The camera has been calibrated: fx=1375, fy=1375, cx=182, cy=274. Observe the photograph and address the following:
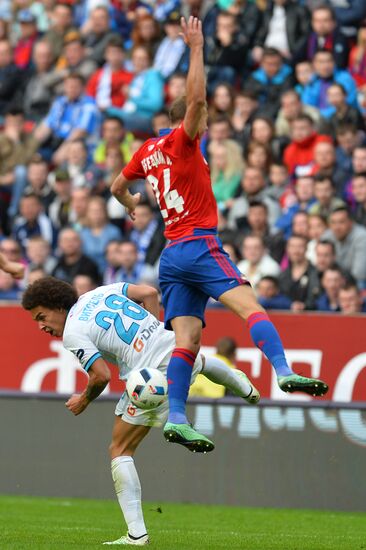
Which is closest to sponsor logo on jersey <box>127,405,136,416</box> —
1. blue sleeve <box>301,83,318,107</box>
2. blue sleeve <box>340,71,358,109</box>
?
blue sleeve <box>340,71,358,109</box>

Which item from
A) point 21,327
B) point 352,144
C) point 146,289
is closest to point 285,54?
point 352,144

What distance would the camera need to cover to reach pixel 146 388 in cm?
876

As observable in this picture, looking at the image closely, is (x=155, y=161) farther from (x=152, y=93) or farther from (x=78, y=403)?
(x=152, y=93)

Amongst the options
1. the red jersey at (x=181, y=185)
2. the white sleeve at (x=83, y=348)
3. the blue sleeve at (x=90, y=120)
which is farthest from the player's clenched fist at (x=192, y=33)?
the blue sleeve at (x=90, y=120)

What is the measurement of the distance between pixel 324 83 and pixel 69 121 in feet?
15.0

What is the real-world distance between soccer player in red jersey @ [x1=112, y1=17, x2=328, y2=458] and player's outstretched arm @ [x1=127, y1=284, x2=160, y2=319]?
0.39ft

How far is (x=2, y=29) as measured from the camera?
74.7 ft

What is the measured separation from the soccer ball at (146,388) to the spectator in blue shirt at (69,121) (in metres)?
11.3

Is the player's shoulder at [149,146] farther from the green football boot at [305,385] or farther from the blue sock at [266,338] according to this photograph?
the green football boot at [305,385]

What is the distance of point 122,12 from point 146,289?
1240 cm

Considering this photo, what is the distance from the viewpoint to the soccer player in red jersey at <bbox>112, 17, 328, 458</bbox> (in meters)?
8.98

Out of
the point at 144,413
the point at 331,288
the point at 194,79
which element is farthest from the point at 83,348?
the point at 331,288

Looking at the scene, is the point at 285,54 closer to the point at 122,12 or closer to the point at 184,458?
the point at 122,12

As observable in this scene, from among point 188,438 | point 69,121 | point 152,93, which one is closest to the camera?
point 188,438
